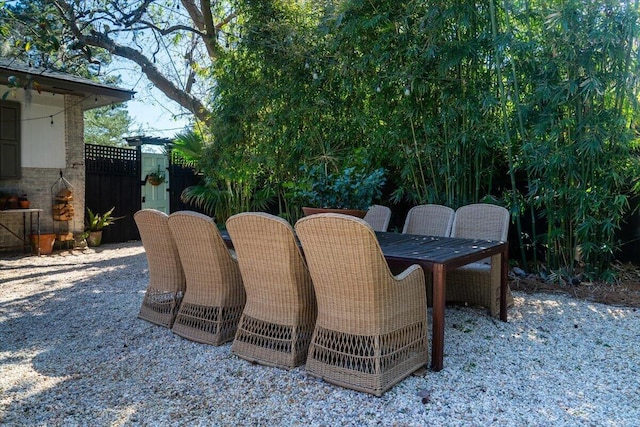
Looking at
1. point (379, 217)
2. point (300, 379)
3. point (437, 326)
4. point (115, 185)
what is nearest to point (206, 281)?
point (300, 379)

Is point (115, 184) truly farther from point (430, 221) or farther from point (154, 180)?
point (430, 221)

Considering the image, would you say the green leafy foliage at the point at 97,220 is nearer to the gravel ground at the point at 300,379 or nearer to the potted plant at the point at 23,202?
the potted plant at the point at 23,202

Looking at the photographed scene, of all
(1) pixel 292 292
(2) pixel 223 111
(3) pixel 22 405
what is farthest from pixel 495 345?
(2) pixel 223 111

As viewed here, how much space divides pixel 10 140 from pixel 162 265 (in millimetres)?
4333

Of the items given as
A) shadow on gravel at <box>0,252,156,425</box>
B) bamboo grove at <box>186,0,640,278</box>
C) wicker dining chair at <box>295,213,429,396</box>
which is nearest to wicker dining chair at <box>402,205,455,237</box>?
bamboo grove at <box>186,0,640,278</box>

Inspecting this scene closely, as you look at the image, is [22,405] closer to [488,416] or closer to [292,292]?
[292,292]

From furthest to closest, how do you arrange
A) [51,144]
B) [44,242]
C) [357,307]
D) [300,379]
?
[51,144] < [44,242] < [300,379] < [357,307]

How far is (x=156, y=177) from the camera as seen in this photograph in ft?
26.7

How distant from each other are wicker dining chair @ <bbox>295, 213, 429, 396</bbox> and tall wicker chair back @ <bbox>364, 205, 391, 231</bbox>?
1.78m

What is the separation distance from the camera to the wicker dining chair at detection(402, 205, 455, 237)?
380 centimetres

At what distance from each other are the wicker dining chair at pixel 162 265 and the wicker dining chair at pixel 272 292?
0.73m

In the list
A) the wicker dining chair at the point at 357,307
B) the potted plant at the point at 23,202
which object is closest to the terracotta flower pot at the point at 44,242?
the potted plant at the point at 23,202

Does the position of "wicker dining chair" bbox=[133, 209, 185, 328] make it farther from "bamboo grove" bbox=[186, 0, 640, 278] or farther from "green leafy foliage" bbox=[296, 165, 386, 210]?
"bamboo grove" bbox=[186, 0, 640, 278]

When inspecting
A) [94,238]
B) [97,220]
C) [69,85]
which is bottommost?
[94,238]
